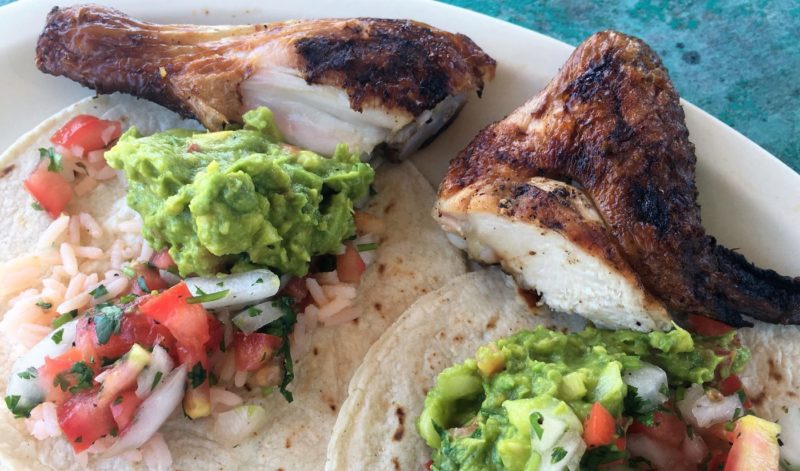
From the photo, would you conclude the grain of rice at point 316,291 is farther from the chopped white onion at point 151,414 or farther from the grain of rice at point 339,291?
the chopped white onion at point 151,414

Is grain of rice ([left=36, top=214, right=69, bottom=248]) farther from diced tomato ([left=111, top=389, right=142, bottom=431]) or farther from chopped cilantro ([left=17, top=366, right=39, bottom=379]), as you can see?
diced tomato ([left=111, top=389, right=142, bottom=431])

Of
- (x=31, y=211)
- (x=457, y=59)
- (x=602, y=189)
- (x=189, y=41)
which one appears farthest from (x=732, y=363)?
(x=31, y=211)

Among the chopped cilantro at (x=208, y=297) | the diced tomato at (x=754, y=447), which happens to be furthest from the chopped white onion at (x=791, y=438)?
the chopped cilantro at (x=208, y=297)

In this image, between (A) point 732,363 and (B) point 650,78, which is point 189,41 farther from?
(A) point 732,363

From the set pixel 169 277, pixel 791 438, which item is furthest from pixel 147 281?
pixel 791 438

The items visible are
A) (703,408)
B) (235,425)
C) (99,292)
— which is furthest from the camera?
(99,292)

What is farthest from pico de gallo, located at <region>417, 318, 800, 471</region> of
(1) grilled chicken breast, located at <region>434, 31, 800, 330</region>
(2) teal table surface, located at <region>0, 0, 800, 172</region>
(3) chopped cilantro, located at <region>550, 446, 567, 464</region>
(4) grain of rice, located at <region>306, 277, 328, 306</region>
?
(2) teal table surface, located at <region>0, 0, 800, 172</region>

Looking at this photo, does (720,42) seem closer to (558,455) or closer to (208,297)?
(558,455)
